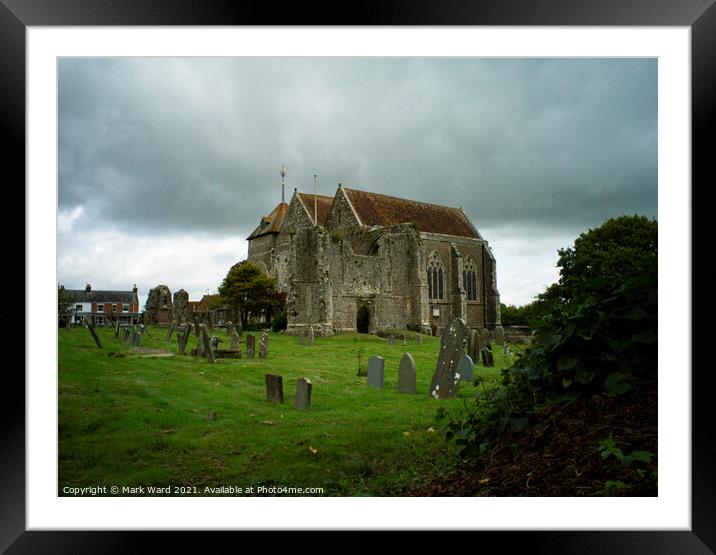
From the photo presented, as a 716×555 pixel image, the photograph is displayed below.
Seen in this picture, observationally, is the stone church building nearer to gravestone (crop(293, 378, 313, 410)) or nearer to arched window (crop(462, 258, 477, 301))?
arched window (crop(462, 258, 477, 301))

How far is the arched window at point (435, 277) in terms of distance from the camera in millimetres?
33031

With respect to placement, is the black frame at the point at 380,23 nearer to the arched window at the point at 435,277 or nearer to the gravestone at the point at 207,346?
the gravestone at the point at 207,346

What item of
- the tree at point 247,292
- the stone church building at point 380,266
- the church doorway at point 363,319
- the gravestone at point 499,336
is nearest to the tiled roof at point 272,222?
the stone church building at point 380,266

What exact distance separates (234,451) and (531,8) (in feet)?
15.6

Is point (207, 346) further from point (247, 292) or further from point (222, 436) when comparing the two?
point (247, 292)

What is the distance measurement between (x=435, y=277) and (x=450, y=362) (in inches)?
1030

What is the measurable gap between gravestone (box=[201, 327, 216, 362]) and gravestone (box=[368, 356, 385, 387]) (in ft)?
13.0

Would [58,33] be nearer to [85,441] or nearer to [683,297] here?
[85,441]

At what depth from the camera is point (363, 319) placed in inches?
1094

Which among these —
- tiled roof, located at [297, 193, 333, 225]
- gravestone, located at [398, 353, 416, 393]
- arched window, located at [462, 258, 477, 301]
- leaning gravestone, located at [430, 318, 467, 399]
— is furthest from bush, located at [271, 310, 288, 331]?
leaning gravestone, located at [430, 318, 467, 399]

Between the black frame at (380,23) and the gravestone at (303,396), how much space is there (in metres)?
2.92

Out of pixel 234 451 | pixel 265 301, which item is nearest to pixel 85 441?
pixel 234 451

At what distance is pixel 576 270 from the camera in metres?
6.66

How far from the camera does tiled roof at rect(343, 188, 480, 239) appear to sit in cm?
3317
